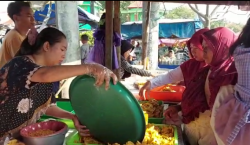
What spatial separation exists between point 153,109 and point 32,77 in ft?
3.69

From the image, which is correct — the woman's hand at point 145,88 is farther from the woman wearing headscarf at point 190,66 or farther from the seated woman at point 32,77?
the seated woman at point 32,77

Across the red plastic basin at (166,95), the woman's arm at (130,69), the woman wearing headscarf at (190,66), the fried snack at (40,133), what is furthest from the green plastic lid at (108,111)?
the woman's arm at (130,69)

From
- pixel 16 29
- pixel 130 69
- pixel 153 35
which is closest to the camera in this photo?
pixel 16 29

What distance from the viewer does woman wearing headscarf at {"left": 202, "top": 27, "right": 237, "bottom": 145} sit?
162 cm

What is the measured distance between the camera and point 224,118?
157cm

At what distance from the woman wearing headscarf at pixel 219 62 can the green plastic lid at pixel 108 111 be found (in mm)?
557

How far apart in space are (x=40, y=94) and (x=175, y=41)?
1326cm

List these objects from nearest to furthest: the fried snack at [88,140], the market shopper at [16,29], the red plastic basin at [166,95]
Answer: the fried snack at [88,140], the red plastic basin at [166,95], the market shopper at [16,29]

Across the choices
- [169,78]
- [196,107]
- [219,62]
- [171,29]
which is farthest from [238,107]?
[171,29]

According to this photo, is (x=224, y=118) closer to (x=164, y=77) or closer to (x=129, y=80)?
(x=164, y=77)

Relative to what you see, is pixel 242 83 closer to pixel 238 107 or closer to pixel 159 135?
pixel 238 107

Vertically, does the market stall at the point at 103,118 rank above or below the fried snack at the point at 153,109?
above

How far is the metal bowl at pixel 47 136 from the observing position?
4.36 ft

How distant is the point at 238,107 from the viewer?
150 cm
